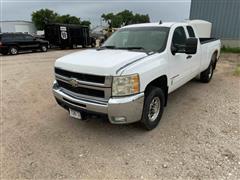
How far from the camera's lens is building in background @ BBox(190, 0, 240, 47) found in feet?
49.1

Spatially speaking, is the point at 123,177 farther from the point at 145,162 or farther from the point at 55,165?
the point at 55,165

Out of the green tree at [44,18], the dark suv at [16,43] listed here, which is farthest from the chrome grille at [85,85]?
the green tree at [44,18]

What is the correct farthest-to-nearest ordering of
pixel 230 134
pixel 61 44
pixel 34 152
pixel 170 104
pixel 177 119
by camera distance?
1. pixel 61 44
2. pixel 170 104
3. pixel 177 119
4. pixel 230 134
5. pixel 34 152

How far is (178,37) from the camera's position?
4.32 metres

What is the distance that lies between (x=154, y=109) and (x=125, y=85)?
3.38 ft

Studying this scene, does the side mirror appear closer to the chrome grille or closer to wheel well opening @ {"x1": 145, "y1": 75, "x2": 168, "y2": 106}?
wheel well opening @ {"x1": 145, "y1": 75, "x2": 168, "y2": 106}

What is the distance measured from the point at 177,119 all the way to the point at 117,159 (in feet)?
5.50

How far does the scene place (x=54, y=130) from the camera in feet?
12.5

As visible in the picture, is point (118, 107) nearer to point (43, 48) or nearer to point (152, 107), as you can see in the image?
point (152, 107)

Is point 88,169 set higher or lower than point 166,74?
lower

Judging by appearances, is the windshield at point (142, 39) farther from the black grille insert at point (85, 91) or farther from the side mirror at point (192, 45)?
the black grille insert at point (85, 91)

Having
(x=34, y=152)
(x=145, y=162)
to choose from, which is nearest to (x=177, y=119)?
(x=145, y=162)

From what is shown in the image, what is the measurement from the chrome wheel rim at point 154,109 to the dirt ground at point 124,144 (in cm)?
24

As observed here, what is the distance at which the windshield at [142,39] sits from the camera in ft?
12.6
